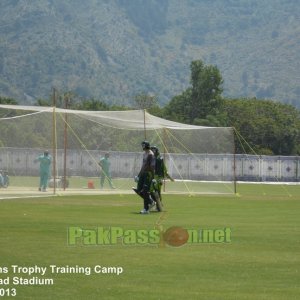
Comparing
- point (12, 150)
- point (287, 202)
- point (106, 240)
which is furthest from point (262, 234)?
point (12, 150)

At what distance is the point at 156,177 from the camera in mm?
28125

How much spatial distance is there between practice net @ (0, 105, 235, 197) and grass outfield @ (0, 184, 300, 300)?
34.4ft

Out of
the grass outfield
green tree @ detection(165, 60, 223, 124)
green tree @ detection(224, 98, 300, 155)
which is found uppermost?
green tree @ detection(165, 60, 223, 124)

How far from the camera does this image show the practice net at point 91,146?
1444 inches

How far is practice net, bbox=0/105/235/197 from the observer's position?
1444 inches

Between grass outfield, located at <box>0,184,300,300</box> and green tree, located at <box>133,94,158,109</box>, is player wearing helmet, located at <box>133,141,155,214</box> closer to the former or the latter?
grass outfield, located at <box>0,184,300,300</box>

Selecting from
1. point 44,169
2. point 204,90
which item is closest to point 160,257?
point 44,169

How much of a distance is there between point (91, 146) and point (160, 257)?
2389 centimetres

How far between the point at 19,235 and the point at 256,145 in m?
65.7

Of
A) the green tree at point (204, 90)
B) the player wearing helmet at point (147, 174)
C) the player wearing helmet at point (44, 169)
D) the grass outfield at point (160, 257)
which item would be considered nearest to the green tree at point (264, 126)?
the green tree at point (204, 90)

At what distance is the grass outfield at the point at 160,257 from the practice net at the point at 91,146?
34.4ft

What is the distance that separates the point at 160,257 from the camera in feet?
52.3

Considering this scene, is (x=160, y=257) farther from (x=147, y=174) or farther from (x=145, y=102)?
(x=145, y=102)

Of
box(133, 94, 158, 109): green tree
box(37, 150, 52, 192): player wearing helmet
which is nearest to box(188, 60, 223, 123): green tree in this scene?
box(133, 94, 158, 109): green tree
